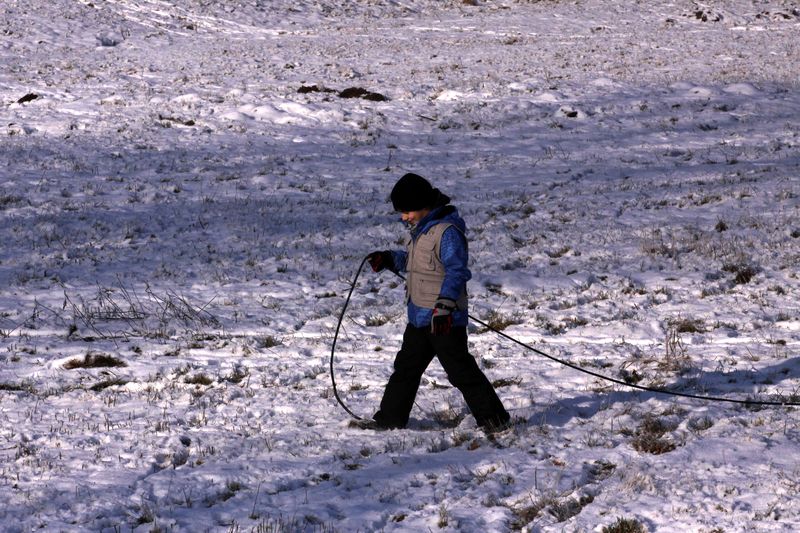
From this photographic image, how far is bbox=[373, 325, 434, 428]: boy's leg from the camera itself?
18.6 feet

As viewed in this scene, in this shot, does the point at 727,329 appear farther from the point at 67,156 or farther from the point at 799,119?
the point at 67,156

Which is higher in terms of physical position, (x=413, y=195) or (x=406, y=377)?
(x=413, y=195)

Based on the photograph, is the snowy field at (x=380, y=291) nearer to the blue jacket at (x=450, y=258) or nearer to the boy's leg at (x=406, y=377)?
the boy's leg at (x=406, y=377)

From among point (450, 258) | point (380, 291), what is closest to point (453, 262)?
point (450, 258)

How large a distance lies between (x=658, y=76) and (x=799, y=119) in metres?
5.52

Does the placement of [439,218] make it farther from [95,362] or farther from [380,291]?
[380,291]

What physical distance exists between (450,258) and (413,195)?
50 centimetres

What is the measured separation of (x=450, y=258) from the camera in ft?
17.4

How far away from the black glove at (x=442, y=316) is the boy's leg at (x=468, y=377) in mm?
298

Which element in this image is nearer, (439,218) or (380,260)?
(439,218)

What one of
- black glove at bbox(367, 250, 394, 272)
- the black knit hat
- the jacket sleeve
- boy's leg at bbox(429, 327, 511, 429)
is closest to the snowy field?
boy's leg at bbox(429, 327, 511, 429)

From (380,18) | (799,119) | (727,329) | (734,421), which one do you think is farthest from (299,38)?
(734,421)

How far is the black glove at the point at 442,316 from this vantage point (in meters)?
5.16

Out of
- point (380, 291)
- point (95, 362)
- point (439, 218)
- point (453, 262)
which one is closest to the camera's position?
point (453, 262)
